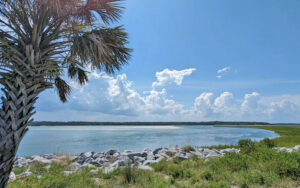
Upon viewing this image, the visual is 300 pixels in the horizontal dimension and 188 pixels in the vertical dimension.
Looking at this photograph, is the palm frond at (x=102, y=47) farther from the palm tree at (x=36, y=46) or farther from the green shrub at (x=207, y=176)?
the green shrub at (x=207, y=176)

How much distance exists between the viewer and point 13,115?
9.24 ft

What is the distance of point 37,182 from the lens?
4.36m

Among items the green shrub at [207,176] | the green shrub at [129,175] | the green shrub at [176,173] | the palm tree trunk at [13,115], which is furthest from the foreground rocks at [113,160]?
the palm tree trunk at [13,115]

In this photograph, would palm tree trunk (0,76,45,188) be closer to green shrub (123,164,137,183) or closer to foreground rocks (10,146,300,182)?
green shrub (123,164,137,183)

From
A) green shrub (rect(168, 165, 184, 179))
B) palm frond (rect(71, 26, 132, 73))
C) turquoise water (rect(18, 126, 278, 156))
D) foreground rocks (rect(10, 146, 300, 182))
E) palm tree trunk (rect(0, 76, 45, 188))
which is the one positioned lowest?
turquoise water (rect(18, 126, 278, 156))

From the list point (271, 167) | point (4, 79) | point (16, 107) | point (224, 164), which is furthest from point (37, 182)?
point (271, 167)

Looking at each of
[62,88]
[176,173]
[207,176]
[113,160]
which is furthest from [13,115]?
[113,160]

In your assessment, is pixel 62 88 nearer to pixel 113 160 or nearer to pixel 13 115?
pixel 13 115

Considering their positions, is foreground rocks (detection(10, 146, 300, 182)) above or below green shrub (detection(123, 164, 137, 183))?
below

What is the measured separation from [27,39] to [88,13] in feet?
4.60

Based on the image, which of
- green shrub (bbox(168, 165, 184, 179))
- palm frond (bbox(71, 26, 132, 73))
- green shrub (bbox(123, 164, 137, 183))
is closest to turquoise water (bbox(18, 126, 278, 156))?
green shrub (bbox(168, 165, 184, 179))

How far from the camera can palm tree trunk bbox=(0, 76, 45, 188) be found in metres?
2.76

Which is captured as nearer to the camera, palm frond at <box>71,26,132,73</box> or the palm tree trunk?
the palm tree trunk

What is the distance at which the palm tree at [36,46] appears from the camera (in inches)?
113
